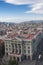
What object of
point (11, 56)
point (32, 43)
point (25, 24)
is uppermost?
point (25, 24)

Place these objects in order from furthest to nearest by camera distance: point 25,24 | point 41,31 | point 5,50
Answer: point 41,31 → point 25,24 → point 5,50

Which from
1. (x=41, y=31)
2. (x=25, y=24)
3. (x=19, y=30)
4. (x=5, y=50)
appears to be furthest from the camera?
(x=41, y=31)

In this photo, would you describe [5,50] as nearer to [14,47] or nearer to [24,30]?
[14,47]

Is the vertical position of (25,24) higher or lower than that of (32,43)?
higher

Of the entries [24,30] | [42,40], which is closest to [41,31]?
[42,40]

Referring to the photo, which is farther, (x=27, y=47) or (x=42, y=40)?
(x=42, y=40)

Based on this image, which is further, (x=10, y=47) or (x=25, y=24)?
(x=25, y=24)

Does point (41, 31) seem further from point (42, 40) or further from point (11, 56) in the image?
point (11, 56)

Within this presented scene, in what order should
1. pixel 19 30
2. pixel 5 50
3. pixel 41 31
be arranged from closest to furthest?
pixel 5 50, pixel 19 30, pixel 41 31

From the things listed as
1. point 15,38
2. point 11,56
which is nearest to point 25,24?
point 15,38
